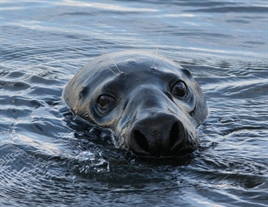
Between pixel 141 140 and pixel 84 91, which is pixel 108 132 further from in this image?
pixel 141 140

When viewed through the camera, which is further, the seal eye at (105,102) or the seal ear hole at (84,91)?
the seal ear hole at (84,91)

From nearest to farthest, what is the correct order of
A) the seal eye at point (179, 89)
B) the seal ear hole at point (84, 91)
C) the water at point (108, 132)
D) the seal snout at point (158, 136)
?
1. the water at point (108, 132)
2. the seal snout at point (158, 136)
3. the seal eye at point (179, 89)
4. the seal ear hole at point (84, 91)

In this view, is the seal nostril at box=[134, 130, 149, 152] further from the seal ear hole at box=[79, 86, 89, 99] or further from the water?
the seal ear hole at box=[79, 86, 89, 99]

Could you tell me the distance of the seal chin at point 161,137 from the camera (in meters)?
5.66

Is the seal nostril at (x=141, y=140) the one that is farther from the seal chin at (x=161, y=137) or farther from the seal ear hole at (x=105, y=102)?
the seal ear hole at (x=105, y=102)

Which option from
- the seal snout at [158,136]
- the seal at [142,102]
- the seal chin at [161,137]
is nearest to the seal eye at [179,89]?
the seal at [142,102]

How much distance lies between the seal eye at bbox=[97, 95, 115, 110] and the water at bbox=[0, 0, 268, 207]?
0.24 m

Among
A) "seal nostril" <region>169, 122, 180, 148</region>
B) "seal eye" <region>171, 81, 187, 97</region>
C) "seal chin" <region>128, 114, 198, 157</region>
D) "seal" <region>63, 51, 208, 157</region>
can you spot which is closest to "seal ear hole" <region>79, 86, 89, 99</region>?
"seal" <region>63, 51, 208, 157</region>

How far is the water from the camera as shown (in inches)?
212

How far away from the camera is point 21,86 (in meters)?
8.33

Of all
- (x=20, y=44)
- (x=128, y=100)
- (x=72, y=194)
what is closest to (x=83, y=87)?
(x=128, y=100)

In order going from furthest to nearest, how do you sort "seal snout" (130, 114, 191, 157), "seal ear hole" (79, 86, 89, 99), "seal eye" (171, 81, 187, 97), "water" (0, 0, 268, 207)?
"seal ear hole" (79, 86, 89, 99), "seal eye" (171, 81, 187, 97), "seal snout" (130, 114, 191, 157), "water" (0, 0, 268, 207)

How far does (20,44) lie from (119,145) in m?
4.43

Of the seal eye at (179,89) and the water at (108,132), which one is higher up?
the seal eye at (179,89)
